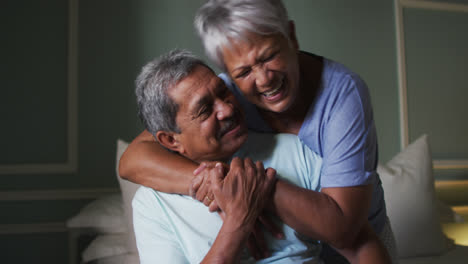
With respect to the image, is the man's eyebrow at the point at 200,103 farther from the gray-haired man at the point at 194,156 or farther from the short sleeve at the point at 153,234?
the short sleeve at the point at 153,234

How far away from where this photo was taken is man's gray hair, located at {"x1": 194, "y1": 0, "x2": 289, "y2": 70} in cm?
102

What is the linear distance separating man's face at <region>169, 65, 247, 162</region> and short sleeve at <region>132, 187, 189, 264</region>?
225 millimetres

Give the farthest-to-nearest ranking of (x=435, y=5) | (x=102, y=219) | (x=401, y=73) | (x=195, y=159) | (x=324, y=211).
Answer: (x=435, y=5) → (x=401, y=73) → (x=102, y=219) → (x=195, y=159) → (x=324, y=211)

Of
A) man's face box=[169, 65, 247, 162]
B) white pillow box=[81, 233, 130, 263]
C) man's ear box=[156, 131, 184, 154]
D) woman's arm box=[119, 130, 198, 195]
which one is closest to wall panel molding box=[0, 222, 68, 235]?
white pillow box=[81, 233, 130, 263]

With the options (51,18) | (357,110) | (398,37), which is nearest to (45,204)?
(51,18)

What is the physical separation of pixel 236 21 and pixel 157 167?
0.48 m

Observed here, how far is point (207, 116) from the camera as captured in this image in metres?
1.12

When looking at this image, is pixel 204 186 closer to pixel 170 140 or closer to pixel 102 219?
pixel 170 140

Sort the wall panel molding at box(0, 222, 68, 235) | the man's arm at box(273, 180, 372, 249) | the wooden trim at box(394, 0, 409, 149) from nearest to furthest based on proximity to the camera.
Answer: the man's arm at box(273, 180, 372, 249) < the wall panel molding at box(0, 222, 68, 235) < the wooden trim at box(394, 0, 409, 149)

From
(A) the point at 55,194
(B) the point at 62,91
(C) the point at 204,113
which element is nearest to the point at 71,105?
(B) the point at 62,91

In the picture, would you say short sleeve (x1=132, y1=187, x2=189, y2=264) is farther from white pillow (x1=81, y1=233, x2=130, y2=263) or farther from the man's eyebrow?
white pillow (x1=81, y1=233, x2=130, y2=263)

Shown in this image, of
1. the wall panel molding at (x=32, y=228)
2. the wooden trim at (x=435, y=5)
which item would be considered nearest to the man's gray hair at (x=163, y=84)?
the wall panel molding at (x=32, y=228)

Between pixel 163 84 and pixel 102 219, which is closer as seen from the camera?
pixel 163 84

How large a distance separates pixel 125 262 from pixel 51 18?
4.93 feet
